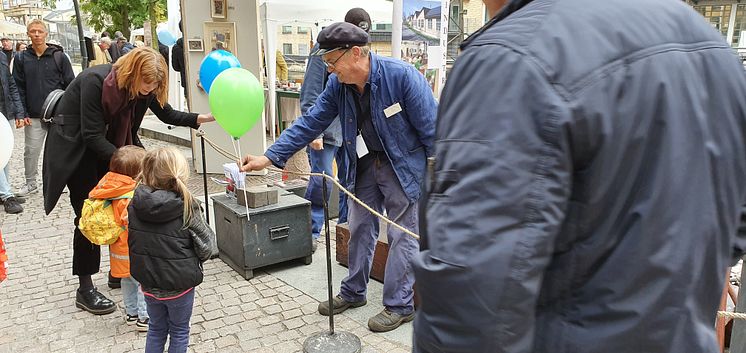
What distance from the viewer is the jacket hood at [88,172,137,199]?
130 inches

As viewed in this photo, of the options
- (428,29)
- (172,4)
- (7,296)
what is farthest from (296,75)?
(7,296)

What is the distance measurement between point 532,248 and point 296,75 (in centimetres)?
1537

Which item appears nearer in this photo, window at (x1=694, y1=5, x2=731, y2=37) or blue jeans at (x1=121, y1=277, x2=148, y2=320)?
blue jeans at (x1=121, y1=277, x2=148, y2=320)

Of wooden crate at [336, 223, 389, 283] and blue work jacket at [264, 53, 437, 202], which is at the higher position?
blue work jacket at [264, 53, 437, 202]

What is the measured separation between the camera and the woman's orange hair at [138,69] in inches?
136

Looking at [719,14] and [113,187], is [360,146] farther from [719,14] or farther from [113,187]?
[719,14]

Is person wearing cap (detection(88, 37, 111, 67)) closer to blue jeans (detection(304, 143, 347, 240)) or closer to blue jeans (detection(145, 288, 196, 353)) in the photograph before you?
blue jeans (detection(304, 143, 347, 240))

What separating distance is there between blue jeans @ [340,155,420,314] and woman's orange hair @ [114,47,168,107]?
4.62ft

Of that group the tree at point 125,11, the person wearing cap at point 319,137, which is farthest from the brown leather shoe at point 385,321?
the tree at point 125,11

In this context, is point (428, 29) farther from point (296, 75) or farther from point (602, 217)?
point (296, 75)

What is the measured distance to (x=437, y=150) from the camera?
3.62 feet

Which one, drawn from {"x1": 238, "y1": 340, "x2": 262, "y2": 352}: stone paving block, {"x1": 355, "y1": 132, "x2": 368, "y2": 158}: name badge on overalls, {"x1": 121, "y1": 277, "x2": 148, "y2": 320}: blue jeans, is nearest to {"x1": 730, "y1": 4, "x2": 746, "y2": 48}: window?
{"x1": 355, "y1": 132, "x2": 368, "y2": 158}: name badge on overalls

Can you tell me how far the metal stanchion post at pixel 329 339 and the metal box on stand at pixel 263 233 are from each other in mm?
1081

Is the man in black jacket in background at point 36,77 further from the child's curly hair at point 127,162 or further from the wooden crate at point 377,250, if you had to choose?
the wooden crate at point 377,250
